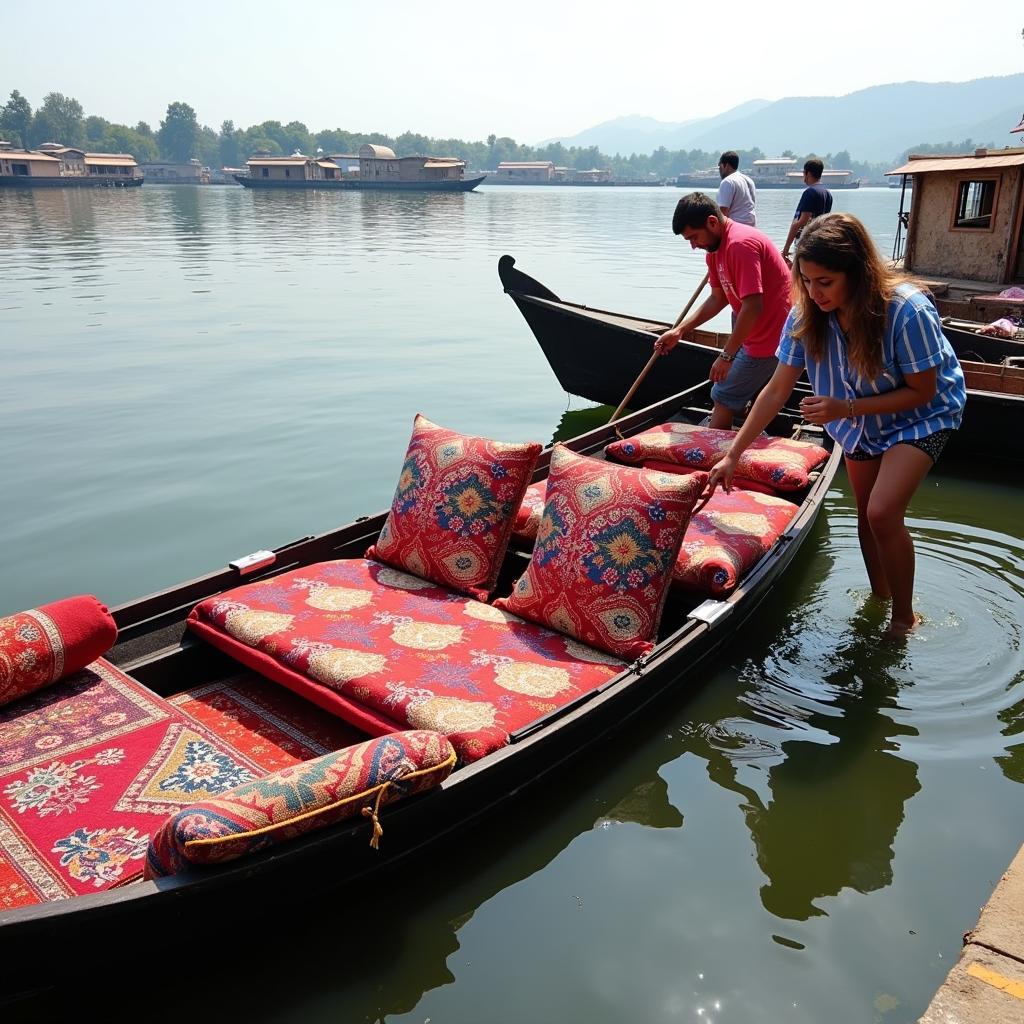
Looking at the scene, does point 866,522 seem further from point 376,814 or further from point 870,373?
point 376,814

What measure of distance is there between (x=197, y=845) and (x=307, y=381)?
906 centimetres

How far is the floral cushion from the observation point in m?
4.91

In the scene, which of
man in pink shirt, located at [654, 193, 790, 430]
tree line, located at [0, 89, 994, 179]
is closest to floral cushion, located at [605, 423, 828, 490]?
man in pink shirt, located at [654, 193, 790, 430]

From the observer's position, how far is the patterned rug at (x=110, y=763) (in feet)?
7.64

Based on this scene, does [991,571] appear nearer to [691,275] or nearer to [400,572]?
[400,572]

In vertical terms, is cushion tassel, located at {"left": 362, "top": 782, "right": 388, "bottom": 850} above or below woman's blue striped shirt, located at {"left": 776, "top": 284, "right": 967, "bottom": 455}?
below

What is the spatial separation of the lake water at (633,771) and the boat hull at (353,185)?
68.3m

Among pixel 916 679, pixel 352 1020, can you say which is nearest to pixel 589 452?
pixel 916 679

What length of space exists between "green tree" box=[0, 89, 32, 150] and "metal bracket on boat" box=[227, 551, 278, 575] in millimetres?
136784

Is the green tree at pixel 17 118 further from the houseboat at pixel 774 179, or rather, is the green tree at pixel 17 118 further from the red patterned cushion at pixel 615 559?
the red patterned cushion at pixel 615 559

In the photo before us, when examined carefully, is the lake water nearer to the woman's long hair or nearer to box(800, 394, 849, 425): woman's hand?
box(800, 394, 849, 425): woman's hand

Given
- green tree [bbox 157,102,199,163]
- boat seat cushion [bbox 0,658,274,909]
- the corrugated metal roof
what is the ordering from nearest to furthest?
1. boat seat cushion [bbox 0,658,274,909]
2. the corrugated metal roof
3. green tree [bbox 157,102,199,163]

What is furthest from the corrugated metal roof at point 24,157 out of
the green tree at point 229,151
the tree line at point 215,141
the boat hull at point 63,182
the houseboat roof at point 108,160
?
the green tree at point 229,151

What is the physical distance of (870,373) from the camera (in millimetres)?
3549
